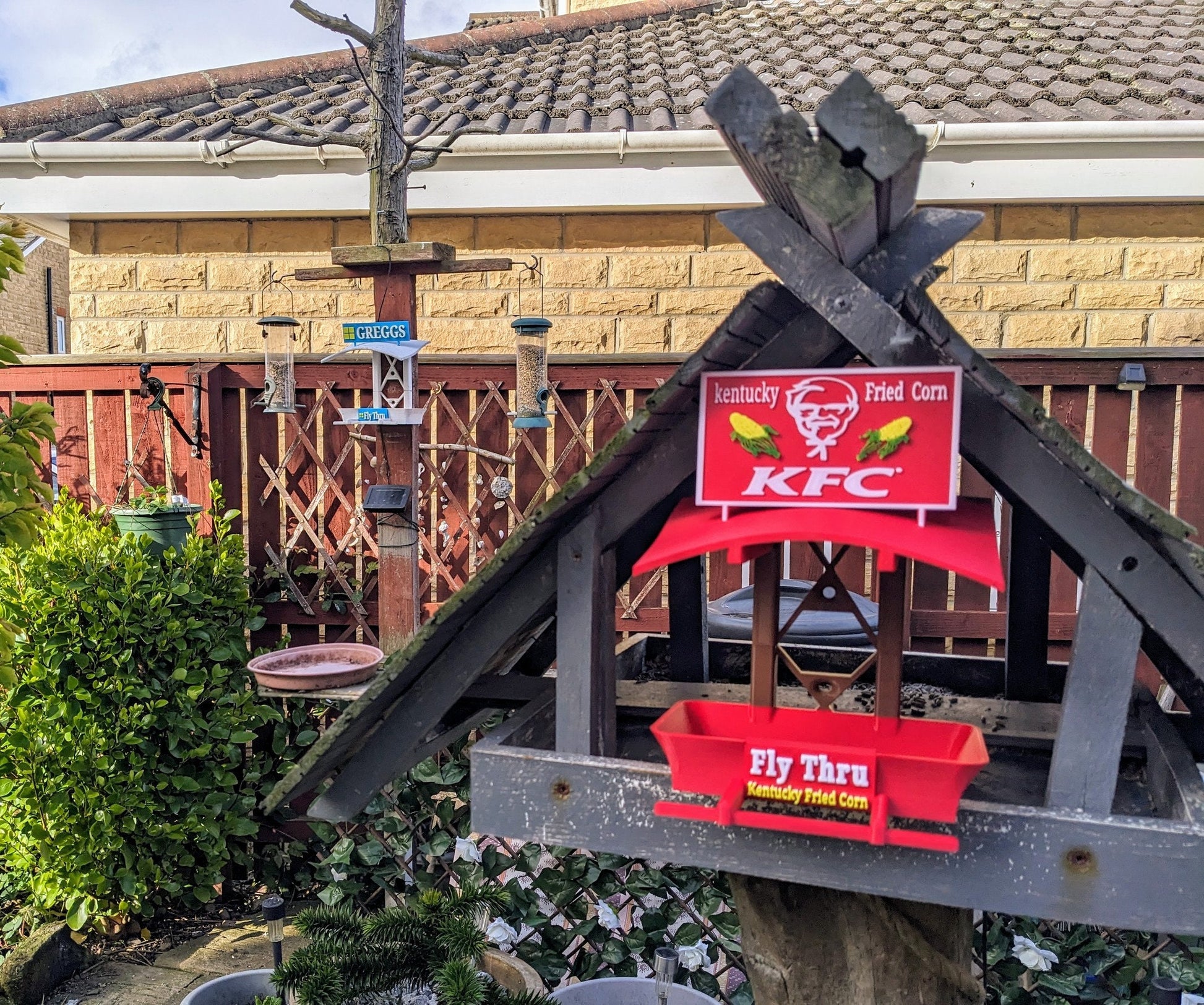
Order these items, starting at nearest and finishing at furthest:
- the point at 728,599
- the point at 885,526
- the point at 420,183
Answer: the point at 885,526 < the point at 728,599 < the point at 420,183

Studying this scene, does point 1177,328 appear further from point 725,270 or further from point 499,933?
point 499,933

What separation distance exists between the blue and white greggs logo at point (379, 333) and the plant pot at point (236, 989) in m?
2.16

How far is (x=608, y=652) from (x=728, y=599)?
6.22 ft

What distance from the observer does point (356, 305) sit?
576 centimetres

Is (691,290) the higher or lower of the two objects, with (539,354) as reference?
higher

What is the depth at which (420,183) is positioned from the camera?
546 cm

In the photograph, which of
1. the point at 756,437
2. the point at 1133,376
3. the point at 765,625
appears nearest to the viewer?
the point at 756,437

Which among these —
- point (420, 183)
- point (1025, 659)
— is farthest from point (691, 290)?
point (1025, 659)

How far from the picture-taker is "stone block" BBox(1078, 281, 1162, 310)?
5383 millimetres

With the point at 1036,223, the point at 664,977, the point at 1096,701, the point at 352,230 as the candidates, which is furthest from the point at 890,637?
the point at 352,230

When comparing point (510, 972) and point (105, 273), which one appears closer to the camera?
point (510, 972)

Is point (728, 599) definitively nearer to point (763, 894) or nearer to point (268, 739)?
point (763, 894)

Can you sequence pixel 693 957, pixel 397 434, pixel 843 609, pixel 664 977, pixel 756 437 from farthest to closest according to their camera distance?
pixel 397 434 → pixel 693 957 → pixel 664 977 → pixel 843 609 → pixel 756 437

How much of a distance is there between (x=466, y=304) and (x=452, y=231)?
42 cm
